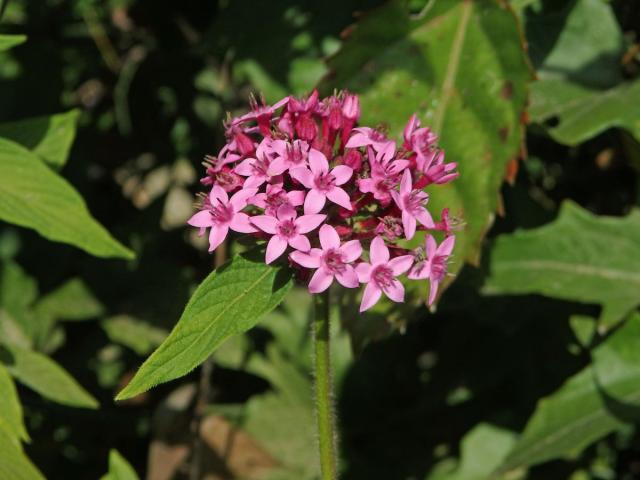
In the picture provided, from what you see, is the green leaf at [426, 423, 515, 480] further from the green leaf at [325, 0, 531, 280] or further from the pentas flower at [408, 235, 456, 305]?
the pentas flower at [408, 235, 456, 305]

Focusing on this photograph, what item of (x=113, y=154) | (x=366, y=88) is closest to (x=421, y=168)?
(x=366, y=88)

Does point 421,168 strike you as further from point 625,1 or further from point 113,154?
point 113,154

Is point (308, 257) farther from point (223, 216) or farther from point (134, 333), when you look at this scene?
point (134, 333)

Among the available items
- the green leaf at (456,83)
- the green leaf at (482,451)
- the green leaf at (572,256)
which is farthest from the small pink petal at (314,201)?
the green leaf at (482,451)

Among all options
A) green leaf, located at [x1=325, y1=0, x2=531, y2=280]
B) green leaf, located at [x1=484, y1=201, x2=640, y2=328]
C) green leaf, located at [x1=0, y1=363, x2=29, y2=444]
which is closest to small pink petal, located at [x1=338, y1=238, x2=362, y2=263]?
green leaf, located at [x1=325, y1=0, x2=531, y2=280]

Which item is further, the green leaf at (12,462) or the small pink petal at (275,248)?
the green leaf at (12,462)

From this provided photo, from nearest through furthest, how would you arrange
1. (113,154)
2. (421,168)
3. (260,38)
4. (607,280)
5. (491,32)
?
(421,168), (491,32), (607,280), (260,38), (113,154)

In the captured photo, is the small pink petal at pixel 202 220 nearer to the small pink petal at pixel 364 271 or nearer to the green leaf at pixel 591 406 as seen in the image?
the small pink petal at pixel 364 271
